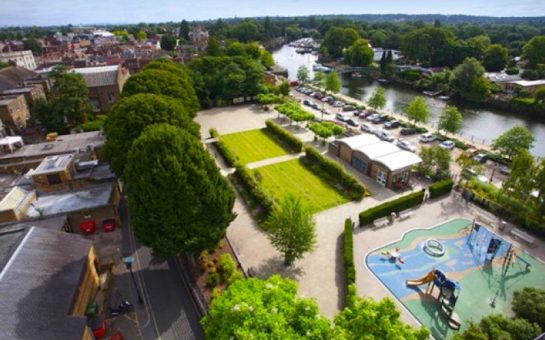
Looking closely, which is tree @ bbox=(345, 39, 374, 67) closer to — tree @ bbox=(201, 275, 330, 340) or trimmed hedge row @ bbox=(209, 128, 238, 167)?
trimmed hedge row @ bbox=(209, 128, 238, 167)

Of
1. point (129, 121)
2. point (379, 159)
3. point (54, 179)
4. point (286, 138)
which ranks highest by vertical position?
point (129, 121)

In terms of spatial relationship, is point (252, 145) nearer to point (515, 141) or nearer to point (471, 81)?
point (515, 141)

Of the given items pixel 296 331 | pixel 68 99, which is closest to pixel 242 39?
pixel 68 99

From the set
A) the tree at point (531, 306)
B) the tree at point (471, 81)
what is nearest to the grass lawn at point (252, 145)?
the tree at point (531, 306)

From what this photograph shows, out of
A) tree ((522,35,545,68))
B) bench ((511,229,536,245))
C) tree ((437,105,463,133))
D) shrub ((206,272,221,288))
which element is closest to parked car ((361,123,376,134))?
tree ((437,105,463,133))

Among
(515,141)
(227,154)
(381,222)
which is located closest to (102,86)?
(227,154)

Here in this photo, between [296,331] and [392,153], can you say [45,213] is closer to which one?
[296,331]
